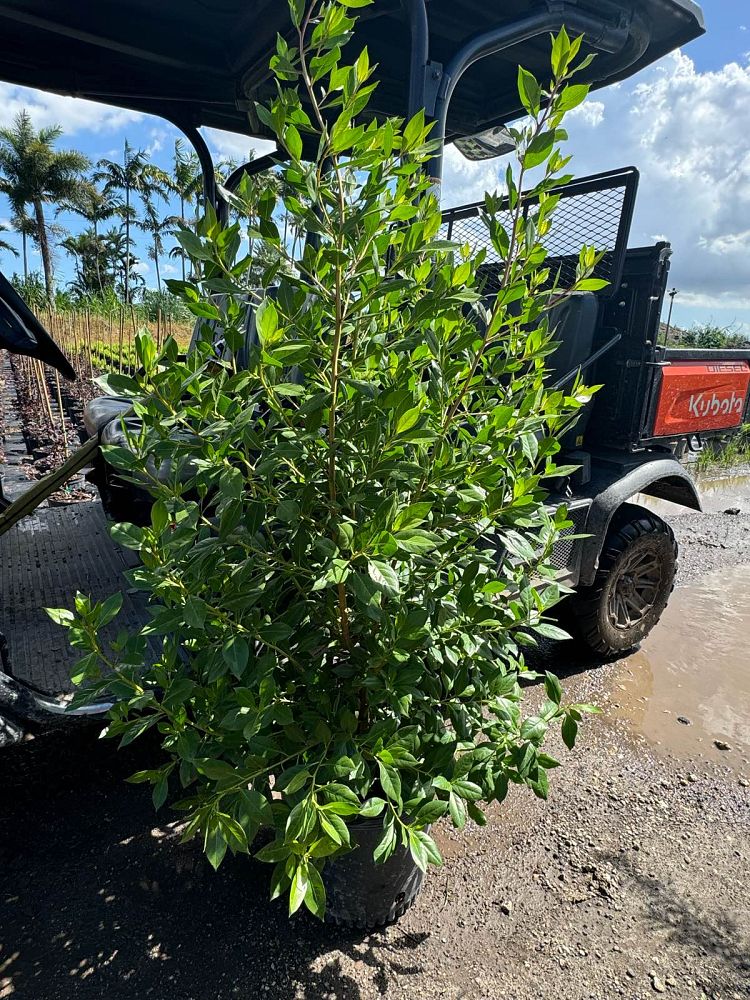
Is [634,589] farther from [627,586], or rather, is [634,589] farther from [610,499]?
[610,499]

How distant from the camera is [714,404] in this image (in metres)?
3.44

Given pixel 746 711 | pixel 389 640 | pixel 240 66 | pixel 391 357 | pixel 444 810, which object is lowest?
pixel 746 711

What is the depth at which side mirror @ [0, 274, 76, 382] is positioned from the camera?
2.03 meters

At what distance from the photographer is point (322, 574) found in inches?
49.7

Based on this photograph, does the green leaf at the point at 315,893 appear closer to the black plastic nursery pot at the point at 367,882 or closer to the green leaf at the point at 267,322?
the black plastic nursery pot at the point at 367,882

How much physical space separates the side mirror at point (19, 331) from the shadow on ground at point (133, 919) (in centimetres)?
117

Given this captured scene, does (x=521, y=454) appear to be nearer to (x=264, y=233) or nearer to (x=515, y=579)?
(x=515, y=579)

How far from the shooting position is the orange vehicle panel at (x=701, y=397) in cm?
311

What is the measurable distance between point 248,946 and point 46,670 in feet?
3.42

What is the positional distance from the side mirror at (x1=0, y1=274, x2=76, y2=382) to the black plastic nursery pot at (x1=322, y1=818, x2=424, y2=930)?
1658mm

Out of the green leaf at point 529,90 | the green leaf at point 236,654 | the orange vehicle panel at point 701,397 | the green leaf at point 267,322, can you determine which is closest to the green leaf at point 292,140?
the green leaf at point 267,322

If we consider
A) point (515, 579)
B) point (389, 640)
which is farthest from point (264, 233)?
point (515, 579)

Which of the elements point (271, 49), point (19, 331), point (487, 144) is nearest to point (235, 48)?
point (271, 49)

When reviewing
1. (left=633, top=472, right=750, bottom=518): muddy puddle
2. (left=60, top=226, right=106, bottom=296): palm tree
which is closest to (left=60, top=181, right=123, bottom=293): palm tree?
(left=60, top=226, right=106, bottom=296): palm tree
